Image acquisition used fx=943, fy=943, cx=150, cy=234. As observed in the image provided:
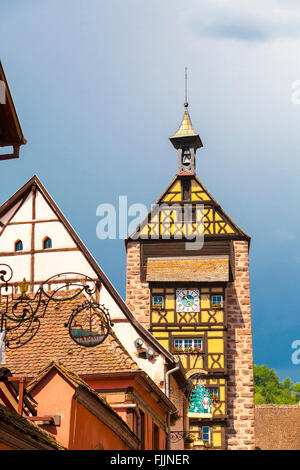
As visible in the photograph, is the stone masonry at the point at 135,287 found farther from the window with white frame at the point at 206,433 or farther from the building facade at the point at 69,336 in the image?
the building facade at the point at 69,336

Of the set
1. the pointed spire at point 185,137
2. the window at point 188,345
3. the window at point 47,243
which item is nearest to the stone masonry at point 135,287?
the window at point 188,345

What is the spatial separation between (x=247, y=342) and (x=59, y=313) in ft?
75.9

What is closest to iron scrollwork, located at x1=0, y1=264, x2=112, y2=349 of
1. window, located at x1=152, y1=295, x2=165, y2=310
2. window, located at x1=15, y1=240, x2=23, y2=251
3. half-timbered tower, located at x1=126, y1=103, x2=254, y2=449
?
window, located at x1=15, y1=240, x2=23, y2=251

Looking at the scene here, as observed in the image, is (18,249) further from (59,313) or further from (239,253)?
(239,253)

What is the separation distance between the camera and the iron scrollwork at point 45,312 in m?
13.1

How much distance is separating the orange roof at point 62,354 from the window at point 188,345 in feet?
67.6

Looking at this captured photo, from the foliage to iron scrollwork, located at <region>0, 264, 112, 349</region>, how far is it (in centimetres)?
5487

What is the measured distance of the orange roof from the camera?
58.0 ft

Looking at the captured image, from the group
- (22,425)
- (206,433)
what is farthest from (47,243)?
(206,433)

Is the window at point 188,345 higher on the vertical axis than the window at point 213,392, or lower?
higher

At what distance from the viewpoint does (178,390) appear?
24344mm

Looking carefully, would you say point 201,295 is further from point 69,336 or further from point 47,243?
point 69,336

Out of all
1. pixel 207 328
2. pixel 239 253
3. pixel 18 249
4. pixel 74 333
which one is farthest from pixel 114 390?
pixel 239 253

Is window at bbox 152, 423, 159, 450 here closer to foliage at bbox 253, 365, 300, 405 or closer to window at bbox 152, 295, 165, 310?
window at bbox 152, 295, 165, 310
